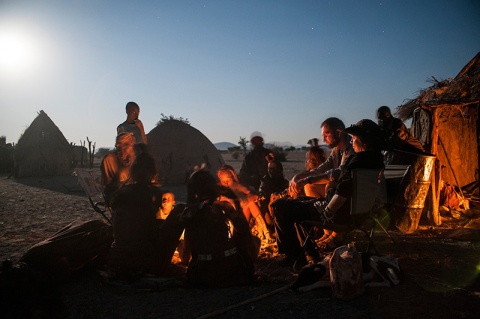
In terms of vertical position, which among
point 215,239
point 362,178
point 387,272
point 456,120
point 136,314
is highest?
point 456,120

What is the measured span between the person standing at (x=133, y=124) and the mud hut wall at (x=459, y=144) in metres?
6.46

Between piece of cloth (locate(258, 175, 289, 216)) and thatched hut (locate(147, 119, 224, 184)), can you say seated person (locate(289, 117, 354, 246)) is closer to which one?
piece of cloth (locate(258, 175, 289, 216))

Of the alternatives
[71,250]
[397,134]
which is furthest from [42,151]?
[397,134]

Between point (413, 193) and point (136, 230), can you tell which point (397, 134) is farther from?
point (136, 230)

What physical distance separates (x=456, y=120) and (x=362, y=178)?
615 centimetres

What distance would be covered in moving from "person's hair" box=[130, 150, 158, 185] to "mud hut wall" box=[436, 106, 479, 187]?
22.6 feet

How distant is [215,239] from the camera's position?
3.54 meters

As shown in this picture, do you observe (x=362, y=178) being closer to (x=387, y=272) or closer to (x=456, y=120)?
(x=387, y=272)

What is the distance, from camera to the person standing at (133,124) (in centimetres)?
580

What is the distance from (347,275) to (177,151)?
11.6 meters

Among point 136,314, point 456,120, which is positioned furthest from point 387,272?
point 456,120

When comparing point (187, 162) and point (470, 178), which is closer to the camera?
point (470, 178)

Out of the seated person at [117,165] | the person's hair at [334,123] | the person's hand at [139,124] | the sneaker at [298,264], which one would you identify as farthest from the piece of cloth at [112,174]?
the person's hair at [334,123]

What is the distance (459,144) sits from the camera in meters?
8.20
